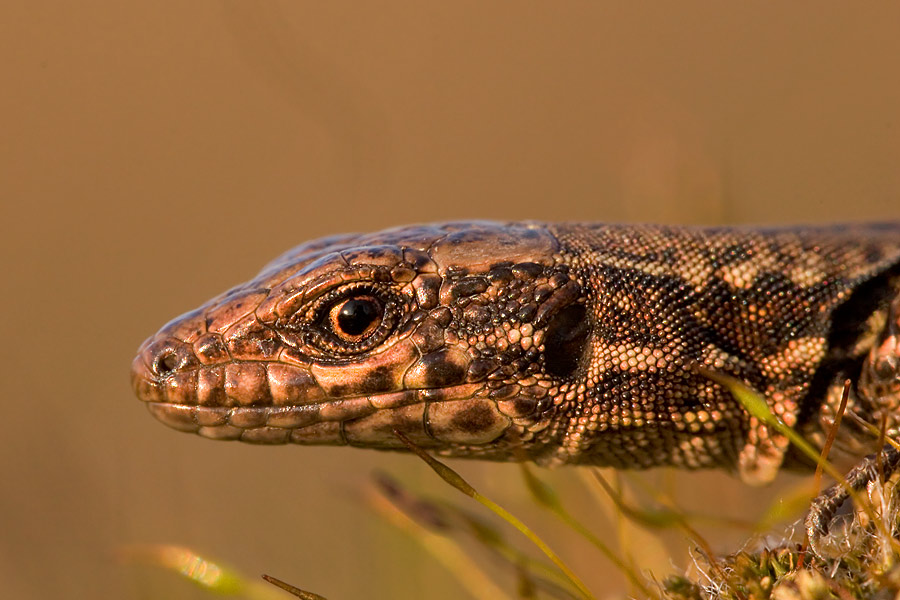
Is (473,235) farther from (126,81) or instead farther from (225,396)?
(126,81)

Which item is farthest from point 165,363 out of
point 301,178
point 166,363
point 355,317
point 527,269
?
point 301,178

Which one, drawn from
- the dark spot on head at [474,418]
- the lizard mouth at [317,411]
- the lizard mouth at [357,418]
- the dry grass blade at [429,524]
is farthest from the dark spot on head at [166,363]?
the dark spot on head at [474,418]

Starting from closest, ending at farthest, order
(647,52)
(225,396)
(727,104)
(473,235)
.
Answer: (225,396), (473,235), (727,104), (647,52)

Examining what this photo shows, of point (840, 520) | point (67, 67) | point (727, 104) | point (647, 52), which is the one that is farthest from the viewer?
point (647, 52)

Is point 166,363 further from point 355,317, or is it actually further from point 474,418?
point 474,418

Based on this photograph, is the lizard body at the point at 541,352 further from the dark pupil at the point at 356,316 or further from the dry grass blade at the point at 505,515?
the dry grass blade at the point at 505,515

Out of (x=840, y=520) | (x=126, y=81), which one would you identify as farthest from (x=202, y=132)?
(x=840, y=520)

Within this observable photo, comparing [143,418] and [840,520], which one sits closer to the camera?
[840,520]

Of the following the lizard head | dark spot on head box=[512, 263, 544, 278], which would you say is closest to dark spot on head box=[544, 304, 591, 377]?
the lizard head

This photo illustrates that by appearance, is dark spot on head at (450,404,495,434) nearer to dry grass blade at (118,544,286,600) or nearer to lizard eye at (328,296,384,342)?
lizard eye at (328,296,384,342)
